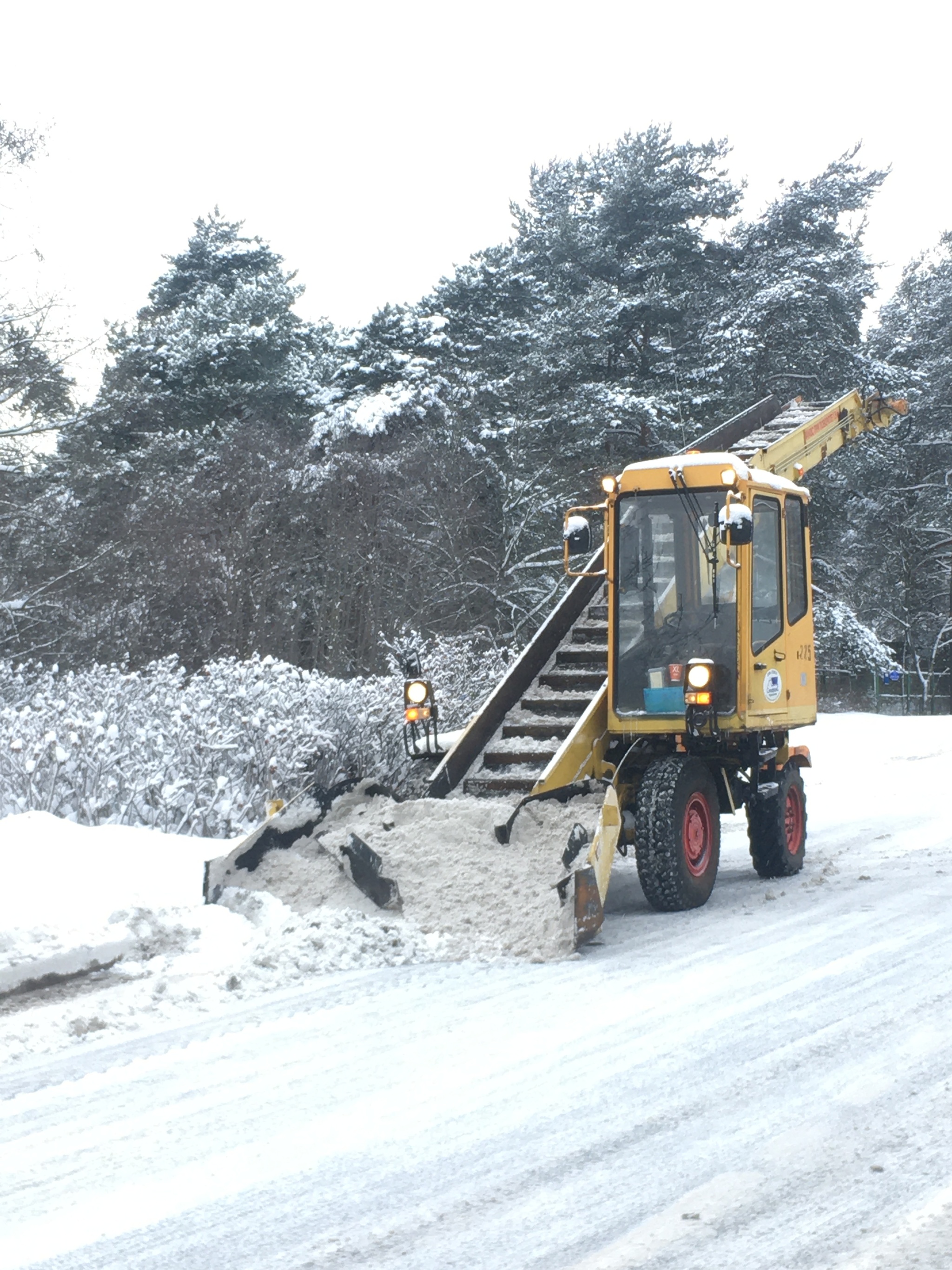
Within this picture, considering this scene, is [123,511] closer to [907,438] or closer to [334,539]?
[334,539]

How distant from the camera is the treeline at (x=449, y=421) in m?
19.5

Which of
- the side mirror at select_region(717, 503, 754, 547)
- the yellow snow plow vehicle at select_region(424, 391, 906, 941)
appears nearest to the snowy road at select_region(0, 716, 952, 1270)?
the yellow snow plow vehicle at select_region(424, 391, 906, 941)

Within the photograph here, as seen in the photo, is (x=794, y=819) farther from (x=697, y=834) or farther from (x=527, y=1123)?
(x=527, y=1123)

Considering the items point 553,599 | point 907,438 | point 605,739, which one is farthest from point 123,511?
point 907,438

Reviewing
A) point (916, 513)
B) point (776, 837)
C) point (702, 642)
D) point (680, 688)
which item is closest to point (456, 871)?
point (680, 688)

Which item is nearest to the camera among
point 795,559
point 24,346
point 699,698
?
point 699,698

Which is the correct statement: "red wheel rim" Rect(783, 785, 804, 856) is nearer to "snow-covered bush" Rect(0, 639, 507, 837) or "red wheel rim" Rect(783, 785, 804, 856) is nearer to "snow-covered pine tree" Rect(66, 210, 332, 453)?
"snow-covered bush" Rect(0, 639, 507, 837)

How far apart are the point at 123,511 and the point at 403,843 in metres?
16.7

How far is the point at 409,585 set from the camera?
65.4ft

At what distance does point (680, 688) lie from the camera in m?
8.38

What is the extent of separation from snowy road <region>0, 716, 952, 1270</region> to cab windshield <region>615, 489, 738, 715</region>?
203 cm

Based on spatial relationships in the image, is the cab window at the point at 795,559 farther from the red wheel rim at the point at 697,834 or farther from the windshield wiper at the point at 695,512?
the red wheel rim at the point at 697,834

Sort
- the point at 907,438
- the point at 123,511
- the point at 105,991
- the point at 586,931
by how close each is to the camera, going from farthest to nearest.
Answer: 1. the point at 907,438
2. the point at 123,511
3. the point at 586,931
4. the point at 105,991

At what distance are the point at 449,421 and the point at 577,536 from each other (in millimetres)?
15913
